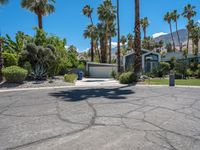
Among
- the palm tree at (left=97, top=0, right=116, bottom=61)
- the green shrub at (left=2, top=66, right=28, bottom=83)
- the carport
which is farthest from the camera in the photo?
the palm tree at (left=97, top=0, right=116, bottom=61)

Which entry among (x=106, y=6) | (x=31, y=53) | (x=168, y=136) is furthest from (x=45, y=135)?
(x=106, y=6)

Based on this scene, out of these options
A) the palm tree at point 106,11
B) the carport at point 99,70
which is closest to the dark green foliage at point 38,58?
the carport at point 99,70

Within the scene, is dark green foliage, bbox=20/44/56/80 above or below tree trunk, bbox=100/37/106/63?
below

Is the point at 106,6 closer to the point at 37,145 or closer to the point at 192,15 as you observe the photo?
the point at 192,15

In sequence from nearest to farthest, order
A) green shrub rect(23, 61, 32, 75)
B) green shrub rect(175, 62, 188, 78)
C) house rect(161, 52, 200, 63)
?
green shrub rect(23, 61, 32, 75) < green shrub rect(175, 62, 188, 78) < house rect(161, 52, 200, 63)

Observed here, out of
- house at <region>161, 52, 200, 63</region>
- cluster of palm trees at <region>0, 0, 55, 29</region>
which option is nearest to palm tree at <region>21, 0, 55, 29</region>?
cluster of palm trees at <region>0, 0, 55, 29</region>

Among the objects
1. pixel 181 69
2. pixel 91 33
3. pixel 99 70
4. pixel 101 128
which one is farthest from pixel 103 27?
pixel 101 128

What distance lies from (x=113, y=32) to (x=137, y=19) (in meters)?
26.3

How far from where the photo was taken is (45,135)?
4.56 metres

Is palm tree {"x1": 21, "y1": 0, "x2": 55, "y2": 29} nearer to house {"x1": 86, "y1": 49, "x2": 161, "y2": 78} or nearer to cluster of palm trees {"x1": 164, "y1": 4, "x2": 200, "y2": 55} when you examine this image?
house {"x1": 86, "y1": 49, "x2": 161, "y2": 78}

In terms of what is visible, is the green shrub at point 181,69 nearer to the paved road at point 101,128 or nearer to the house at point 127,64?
the house at point 127,64

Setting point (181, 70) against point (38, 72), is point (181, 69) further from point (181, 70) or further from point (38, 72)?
point (38, 72)

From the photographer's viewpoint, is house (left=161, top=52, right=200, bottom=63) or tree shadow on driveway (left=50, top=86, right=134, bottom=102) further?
house (left=161, top=52, right=200, bottom=63)

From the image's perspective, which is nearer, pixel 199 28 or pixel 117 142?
pixel 117 142
